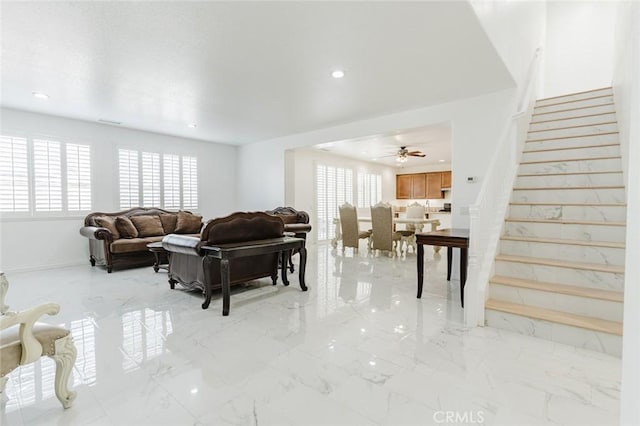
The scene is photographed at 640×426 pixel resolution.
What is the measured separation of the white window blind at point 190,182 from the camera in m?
7.12

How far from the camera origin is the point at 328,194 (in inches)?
340

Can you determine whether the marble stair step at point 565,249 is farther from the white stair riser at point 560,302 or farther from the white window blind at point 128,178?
the white window blind at point 128,178

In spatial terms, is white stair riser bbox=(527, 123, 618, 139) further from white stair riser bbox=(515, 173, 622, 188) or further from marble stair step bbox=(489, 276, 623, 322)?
marble stair step bbox=(489, 276, 623, 322)

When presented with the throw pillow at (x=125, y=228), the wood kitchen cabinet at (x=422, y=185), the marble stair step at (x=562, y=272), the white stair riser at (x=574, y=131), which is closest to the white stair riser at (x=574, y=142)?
the white stair riser at (x=574, y=131)

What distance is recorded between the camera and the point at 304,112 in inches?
200

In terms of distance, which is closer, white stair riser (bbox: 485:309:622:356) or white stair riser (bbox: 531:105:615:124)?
white stair riser (bbox: 485:309:622:356)

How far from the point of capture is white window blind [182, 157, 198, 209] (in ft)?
23.4

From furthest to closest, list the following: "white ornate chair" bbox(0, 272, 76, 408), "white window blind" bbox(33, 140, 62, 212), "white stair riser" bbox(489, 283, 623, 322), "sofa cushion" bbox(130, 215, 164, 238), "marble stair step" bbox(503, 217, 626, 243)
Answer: "sofa cushion" bbox(130, 215, 164, 238)
"white window blind" bbox(33, 140, 62, 212)
"marble stair step" bbox(503, 217, 626, 243)
"white stair riser" bbox(489, 283, 623, 322)
"white ornate chair" bbox(0, 272, 76, 408)

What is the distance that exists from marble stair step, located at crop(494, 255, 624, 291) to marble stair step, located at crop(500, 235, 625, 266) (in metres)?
0.08

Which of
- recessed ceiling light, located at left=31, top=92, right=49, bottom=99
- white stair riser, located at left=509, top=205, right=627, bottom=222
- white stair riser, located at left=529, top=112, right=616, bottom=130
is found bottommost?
white stair riser, located at left=509, top=205, right=627, bottom=222

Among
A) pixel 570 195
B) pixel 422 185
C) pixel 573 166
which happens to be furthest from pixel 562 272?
pixel 422 185

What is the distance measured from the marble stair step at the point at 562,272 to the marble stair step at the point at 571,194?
37.6 inches

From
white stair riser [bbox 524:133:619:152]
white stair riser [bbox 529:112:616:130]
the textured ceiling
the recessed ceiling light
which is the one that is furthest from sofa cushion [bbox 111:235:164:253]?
white stair riser [bbox 529:112:616:130]

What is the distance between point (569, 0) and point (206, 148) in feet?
29.0
